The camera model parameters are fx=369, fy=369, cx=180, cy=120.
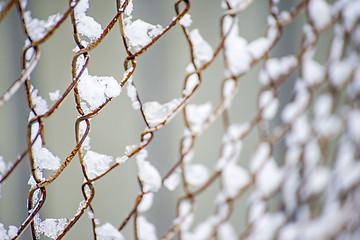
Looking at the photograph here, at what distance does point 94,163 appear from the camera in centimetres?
39

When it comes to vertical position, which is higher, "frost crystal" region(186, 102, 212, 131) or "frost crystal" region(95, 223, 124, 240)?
"frost crystal" region(186, 102, 212, 131)

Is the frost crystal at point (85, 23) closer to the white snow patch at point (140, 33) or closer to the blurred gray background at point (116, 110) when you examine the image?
the white snow patch at point (140, 33)

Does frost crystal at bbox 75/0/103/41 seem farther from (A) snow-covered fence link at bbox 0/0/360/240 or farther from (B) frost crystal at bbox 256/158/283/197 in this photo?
(B) frost crystal at bbox 256/158/283/197

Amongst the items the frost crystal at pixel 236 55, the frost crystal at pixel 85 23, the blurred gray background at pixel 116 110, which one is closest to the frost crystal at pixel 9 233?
the blurred gray background at pixel 116 110

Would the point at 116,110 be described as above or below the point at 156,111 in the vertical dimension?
above

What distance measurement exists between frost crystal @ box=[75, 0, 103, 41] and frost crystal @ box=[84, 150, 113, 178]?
0.12m

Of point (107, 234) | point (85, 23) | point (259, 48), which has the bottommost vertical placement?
point (107, 234)

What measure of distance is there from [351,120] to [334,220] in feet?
0.76

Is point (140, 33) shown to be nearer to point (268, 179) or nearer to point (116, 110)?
point (116, 110)

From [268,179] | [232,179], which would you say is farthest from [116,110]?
[268,179]

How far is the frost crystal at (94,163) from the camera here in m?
0.39

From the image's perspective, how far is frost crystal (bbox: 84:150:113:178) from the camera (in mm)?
390

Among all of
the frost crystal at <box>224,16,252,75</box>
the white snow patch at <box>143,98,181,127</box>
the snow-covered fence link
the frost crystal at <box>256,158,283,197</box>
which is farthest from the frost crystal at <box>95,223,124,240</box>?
the frost crystal at <box>256,158,283,197</box>

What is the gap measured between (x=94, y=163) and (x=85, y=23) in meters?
0.14
